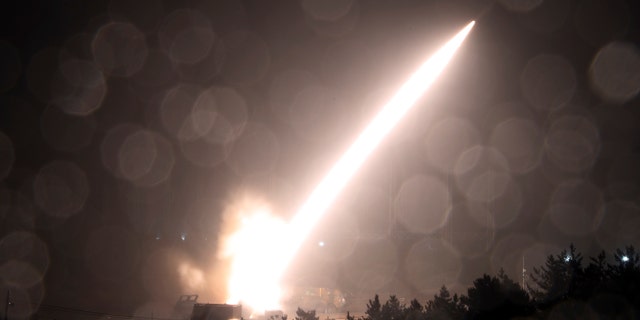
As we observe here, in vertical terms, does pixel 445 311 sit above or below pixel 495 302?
below

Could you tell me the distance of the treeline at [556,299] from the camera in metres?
9.62

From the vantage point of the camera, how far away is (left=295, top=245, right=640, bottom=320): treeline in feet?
31.6

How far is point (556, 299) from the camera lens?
1362cm

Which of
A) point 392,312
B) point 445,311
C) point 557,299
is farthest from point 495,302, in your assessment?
point 392,312

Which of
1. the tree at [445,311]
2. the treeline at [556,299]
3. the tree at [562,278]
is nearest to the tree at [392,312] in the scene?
the treeline at [556,299]

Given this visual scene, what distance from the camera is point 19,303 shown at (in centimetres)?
4503

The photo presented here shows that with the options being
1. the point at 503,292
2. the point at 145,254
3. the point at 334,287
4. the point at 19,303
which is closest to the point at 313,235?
the point at 334,287

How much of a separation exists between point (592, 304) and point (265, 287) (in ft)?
206

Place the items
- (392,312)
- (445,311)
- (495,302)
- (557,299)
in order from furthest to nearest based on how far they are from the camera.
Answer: (392,312)
(557,299)
(445,311)
(495,302)

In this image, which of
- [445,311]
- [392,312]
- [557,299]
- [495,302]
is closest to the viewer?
[495,302]

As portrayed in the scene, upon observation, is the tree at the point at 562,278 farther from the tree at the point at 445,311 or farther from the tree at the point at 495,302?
the tree at the point at 445,311

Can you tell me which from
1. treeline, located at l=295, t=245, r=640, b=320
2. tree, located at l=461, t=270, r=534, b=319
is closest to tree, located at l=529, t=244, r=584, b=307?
treeline, located at l=295, t=245, r=640, b=320

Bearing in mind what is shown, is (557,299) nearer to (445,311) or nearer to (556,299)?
(556,299)

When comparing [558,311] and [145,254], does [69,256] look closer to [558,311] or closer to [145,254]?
[145,254]
